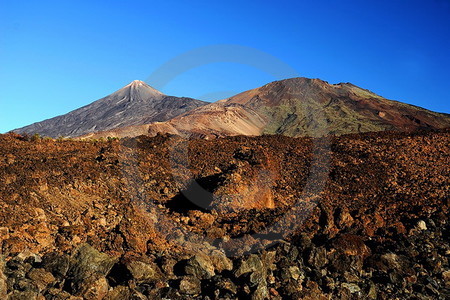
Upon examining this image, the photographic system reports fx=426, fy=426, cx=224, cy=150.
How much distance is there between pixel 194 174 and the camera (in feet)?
50.1

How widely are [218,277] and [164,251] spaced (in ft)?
6.26

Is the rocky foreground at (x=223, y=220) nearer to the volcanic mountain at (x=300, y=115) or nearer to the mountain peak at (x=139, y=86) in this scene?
the volcanic mountain at (x=300, y=115)

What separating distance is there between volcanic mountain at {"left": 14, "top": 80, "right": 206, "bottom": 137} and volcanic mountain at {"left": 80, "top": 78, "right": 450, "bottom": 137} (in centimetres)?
2326

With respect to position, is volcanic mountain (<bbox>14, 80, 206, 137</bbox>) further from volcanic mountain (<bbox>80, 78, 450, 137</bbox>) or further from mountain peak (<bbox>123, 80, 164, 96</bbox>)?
volcanic mountain (<bbox>80, 78, 450, 137</bbox>)

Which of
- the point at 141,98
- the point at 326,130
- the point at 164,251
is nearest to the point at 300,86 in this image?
the point at 326,130

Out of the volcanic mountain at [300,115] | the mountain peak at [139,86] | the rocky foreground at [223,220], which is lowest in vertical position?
the rocky foreground at [223,220]

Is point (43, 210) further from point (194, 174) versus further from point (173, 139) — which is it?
point (173, 139)

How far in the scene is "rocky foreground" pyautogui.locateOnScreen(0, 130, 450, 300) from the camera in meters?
9.91

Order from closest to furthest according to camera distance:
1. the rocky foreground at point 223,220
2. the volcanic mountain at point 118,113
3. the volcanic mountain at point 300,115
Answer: the rocky foreground at point 223,220 → the volcanic mountain at point 300,115 → the volcanic mountain at point 118,113

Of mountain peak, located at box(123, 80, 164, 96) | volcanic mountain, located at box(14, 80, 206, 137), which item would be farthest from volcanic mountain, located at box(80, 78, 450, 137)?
mountain peak, located at box(123, 80, 164, 96)

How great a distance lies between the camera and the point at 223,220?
13.1m

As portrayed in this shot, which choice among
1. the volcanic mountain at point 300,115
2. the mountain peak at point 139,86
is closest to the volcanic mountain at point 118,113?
the mountain peak at point 139,86

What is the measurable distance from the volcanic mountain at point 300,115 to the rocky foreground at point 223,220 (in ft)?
202

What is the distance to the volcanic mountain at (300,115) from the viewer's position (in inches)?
3506
